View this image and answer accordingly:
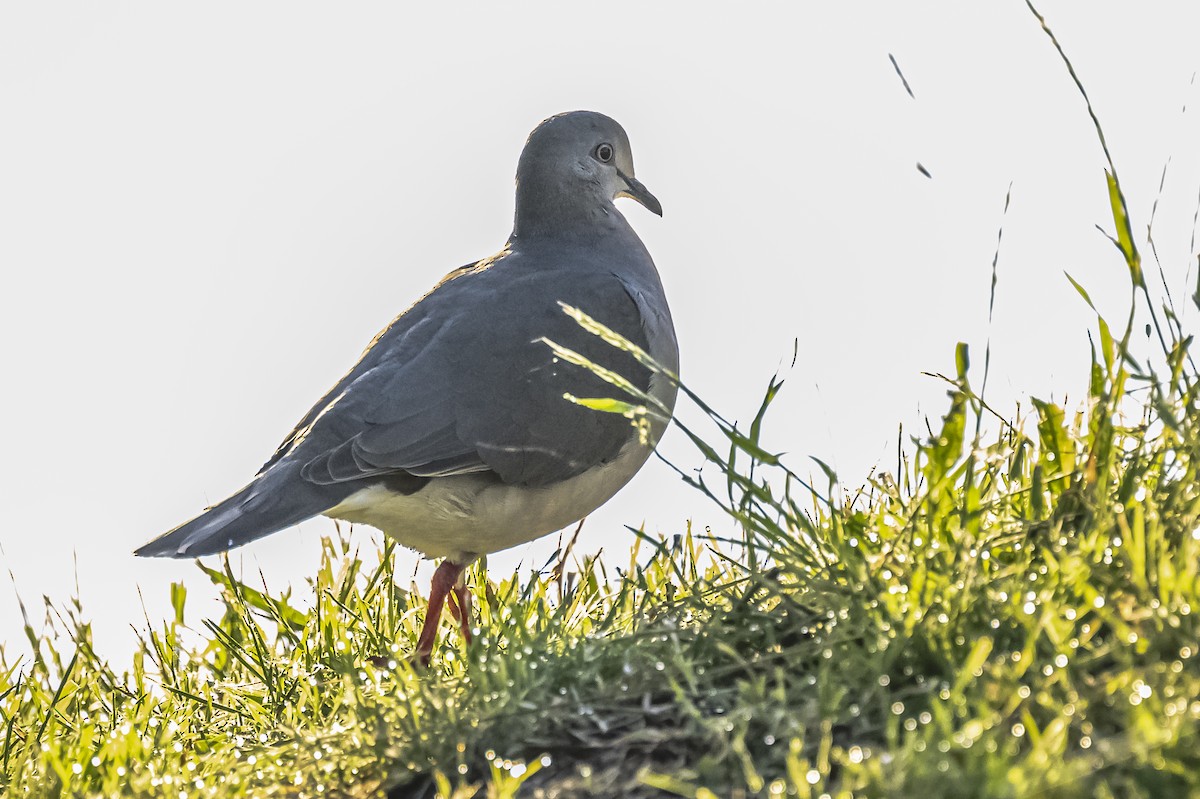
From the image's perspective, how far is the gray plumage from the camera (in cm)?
458

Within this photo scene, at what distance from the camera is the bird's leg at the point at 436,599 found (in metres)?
4.10

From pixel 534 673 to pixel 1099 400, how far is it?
1302 mm

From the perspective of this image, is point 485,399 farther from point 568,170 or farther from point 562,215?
point 568,170

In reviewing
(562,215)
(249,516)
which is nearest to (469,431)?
(249,516)

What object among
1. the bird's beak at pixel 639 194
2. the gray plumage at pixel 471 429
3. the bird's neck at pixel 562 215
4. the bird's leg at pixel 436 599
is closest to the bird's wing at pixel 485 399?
the gray plumage at pixel 471 429

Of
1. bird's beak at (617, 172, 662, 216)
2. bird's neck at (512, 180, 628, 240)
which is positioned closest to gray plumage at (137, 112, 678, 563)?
bird's neck at (512, 180, 628, 240)

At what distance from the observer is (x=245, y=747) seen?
339 cm

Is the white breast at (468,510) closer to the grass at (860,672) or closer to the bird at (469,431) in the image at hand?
the bird at (469,431)

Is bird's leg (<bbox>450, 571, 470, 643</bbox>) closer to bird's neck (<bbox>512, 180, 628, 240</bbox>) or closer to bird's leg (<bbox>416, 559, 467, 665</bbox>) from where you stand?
bird's leg (<bbox>416, 559, 467, 665</bbox>)

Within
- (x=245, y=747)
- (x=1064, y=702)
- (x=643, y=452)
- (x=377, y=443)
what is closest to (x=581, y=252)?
(x=643, y=452)

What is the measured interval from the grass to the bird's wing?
47.0 inches

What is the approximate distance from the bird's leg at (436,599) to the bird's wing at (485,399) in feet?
1.10

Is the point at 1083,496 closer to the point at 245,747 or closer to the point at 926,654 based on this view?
the point at 926,654

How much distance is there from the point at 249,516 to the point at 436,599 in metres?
0.65
